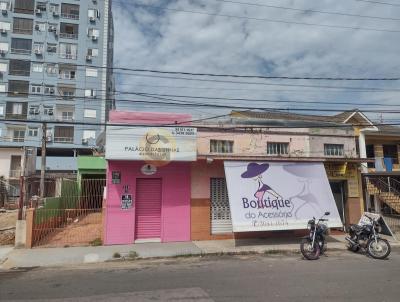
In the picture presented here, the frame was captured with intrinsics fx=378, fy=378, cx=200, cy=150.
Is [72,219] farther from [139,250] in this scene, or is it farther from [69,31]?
[69,31]

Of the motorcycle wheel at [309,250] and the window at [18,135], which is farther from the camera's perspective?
the window at [18,135]

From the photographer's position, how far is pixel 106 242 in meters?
14.4

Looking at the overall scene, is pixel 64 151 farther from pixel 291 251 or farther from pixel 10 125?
pixel 291 251

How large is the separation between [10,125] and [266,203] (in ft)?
153

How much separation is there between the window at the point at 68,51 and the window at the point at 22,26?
4780 mm

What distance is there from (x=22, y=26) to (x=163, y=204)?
48.2 m

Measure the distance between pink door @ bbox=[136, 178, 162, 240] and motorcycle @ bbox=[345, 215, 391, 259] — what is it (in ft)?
24.1

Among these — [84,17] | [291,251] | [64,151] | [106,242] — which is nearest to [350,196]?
[291,251]

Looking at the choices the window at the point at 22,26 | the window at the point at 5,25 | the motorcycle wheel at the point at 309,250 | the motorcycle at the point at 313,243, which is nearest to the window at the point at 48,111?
the window at the point at 22,26

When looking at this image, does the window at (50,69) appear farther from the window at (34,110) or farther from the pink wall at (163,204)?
the pink wall at (163,204)

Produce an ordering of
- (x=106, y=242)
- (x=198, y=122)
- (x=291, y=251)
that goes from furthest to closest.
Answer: (x=198, y=122) → (x=106, y=242) → (x=291, y=251)

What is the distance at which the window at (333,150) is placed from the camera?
1907cm

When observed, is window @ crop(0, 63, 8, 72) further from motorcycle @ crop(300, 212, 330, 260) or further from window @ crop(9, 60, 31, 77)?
motorcycle @ crop(300, 212, 330, 260)

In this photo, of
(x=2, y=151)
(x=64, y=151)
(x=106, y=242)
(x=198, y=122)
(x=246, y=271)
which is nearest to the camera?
→ (x=246, y=271)
